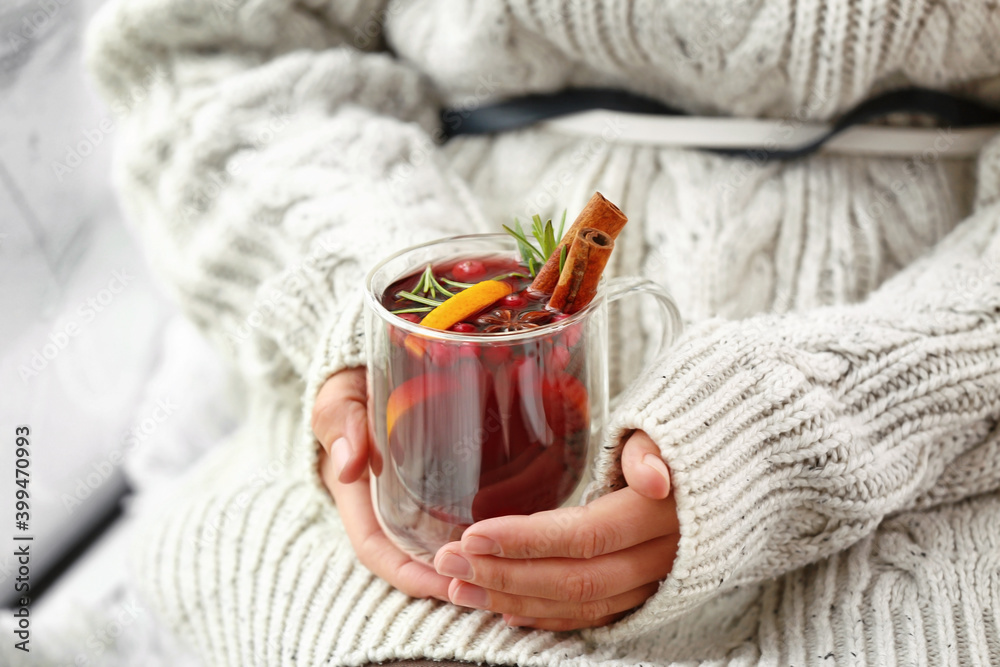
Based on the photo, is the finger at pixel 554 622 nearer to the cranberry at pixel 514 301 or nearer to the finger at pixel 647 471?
the finger at pixel 647 471

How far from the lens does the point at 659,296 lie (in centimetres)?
60

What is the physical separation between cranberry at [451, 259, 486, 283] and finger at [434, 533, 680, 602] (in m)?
0.18

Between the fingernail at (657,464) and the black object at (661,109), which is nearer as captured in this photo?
the fingernail at (657,464)

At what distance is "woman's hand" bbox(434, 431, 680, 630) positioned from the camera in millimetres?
516

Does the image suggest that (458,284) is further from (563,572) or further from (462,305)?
(563,572)

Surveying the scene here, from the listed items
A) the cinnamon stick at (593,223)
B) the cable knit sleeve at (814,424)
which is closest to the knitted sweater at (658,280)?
the cable knit sleeve at (814,424)

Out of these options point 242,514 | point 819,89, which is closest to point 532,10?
point 819,89

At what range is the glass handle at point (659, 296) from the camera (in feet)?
1.88

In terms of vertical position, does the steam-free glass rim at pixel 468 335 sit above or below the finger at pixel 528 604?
above

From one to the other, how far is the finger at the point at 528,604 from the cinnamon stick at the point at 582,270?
204 millimetres

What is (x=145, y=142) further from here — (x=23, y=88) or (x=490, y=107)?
(x=490, y=107)

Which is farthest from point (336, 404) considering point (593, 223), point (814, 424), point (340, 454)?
point (814, 424)

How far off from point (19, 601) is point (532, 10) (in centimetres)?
93

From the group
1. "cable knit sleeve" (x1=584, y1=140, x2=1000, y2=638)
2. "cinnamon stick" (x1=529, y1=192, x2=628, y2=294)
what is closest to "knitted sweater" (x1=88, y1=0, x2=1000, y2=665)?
"cable knit sleeve" (x1=584, y1=140, x2=1000, y2=638)
